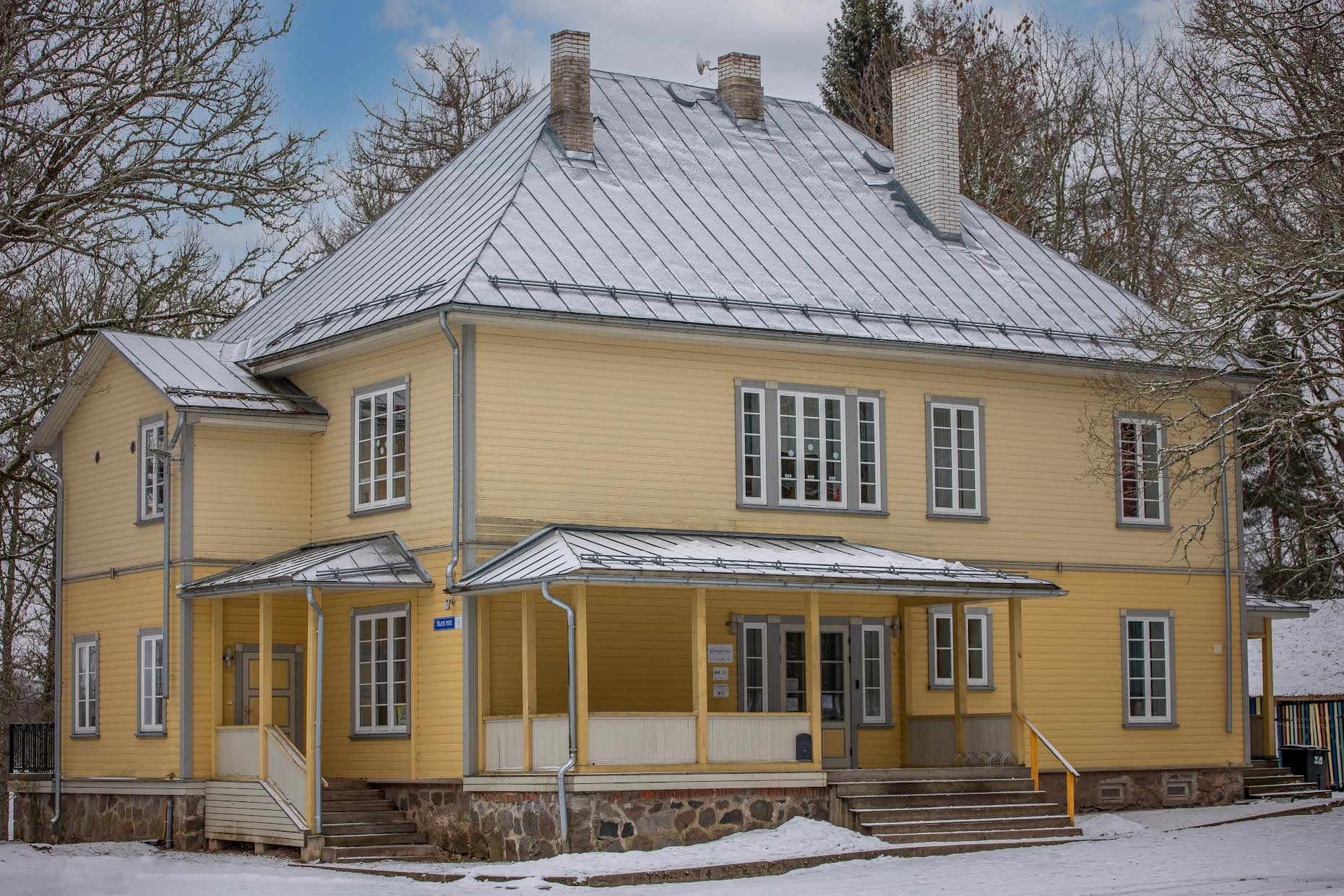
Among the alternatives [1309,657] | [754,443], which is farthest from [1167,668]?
[1309,657]

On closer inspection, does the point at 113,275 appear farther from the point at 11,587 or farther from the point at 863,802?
the point at 863,802

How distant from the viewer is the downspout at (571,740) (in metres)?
19.9

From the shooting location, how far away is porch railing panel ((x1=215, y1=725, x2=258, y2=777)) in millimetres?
22484

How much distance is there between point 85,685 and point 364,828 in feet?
21.0

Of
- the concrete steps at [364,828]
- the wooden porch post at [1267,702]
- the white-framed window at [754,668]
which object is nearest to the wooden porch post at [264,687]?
the concrete steps at [364,828]

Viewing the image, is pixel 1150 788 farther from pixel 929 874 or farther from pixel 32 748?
pixel 32 748

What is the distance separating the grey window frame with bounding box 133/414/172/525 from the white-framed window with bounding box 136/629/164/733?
4.91 feet

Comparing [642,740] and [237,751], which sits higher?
[642,740]

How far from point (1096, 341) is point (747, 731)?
30.2ft

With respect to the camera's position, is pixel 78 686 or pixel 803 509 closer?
pixel 803 509

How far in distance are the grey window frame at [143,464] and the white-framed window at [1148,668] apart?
13695mm

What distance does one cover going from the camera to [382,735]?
23.0m

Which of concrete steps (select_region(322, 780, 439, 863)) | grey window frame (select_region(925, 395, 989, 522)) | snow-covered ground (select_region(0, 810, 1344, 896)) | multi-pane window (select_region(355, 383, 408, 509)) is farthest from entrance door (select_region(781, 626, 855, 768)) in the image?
multi-pane window (select_region(355, 383, 408, 509))

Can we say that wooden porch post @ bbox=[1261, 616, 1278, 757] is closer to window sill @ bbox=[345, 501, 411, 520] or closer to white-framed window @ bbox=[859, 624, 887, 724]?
white-framed window @ bbox=[859, 624, 887, 724]
